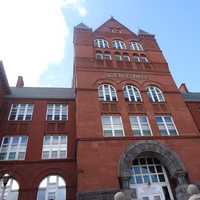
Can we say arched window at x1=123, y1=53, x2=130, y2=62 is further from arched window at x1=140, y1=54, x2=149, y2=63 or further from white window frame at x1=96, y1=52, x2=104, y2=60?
white window frame at x1=96, y1=52, x2=104, y2=60

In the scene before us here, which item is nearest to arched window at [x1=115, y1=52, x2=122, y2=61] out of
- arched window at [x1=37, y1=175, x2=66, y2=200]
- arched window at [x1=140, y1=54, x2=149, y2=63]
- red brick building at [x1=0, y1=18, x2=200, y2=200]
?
red brick building at [x1=0, y1=18, x2=200, y2=200]

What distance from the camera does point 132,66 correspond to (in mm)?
22031

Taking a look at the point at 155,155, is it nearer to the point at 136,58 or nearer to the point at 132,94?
the point at 132,94

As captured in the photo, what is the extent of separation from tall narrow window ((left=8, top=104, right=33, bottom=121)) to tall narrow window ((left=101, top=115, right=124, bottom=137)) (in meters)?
7.32

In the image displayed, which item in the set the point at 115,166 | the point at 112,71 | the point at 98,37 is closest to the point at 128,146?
the point at 115,166

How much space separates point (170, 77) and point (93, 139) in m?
11.8

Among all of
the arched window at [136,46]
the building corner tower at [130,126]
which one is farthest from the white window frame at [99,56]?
the arched window at [136,46]

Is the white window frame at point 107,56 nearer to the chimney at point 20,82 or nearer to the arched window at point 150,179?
the arched window at point 150,179

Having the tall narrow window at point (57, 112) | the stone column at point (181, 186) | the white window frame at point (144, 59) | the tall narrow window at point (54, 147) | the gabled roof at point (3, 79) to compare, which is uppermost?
the white window frame at point (144, 59)

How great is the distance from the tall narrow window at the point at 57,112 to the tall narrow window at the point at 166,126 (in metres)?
8.79

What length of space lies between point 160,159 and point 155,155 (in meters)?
0.47

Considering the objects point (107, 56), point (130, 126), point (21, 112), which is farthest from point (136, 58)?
point (21, 112)

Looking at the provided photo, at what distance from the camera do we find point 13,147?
16969 mm

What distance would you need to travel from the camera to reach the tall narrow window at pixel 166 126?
17156 millimetres
